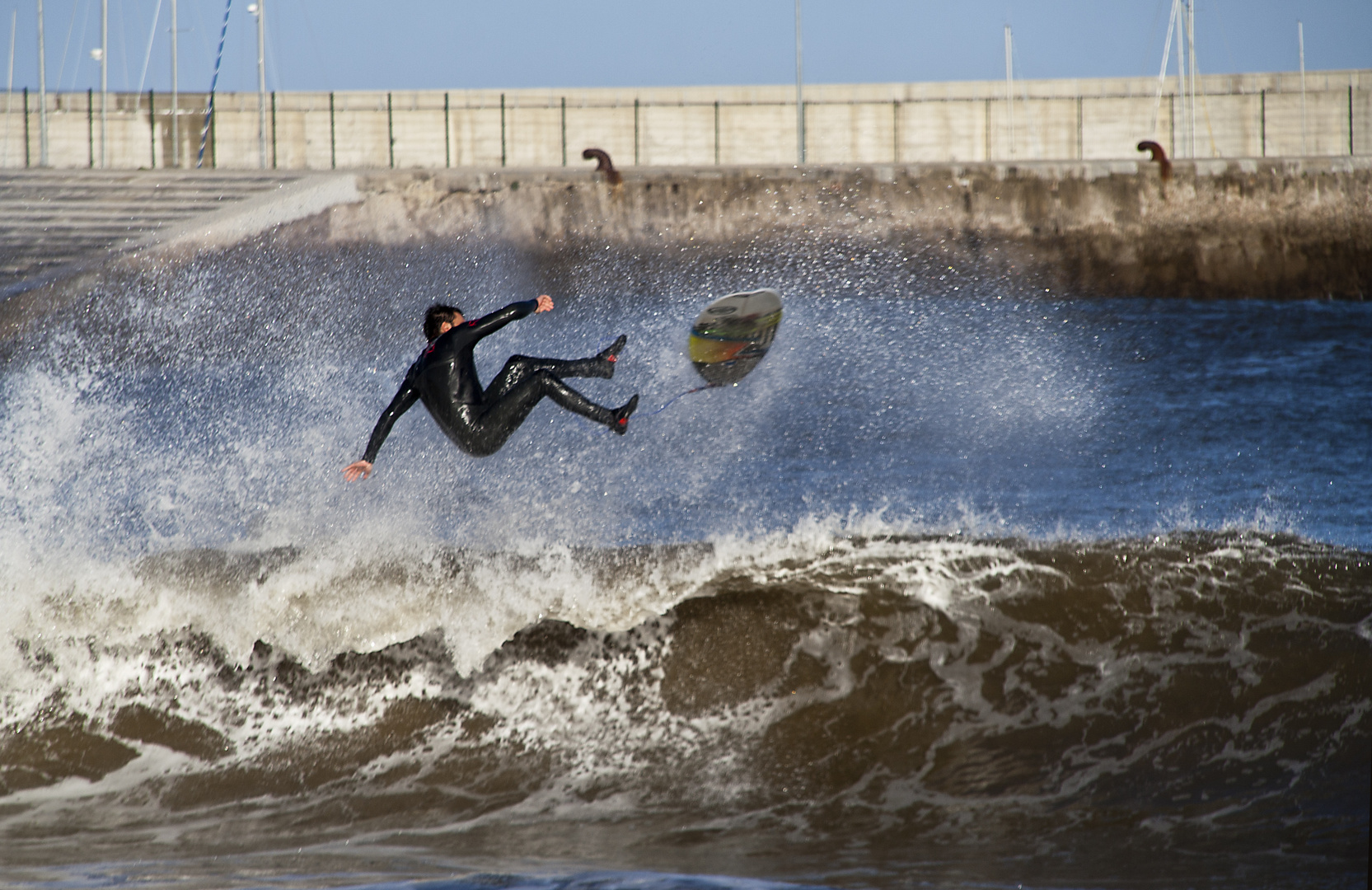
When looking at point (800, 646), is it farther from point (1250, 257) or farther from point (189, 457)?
point (1250, 257)

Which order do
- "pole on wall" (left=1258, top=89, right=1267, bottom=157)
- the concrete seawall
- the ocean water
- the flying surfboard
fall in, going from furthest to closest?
1. "pole on wall" (left=1258, top=89, right=1267, bottom=157)
2. the concrete seawall
3. the flying surfboard
4. the ocean water

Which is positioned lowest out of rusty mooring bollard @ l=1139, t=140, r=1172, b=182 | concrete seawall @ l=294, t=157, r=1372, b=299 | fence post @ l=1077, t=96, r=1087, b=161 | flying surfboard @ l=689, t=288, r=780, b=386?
flying surfboard @ l=689, t=288, r=780, b=386

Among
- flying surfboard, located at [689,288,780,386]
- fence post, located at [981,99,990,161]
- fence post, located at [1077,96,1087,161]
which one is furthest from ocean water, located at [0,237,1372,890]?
fence post, located at [1077,96,1087,161]

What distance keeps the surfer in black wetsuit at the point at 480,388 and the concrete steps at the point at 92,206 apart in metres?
12.1

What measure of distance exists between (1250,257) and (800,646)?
15.8 meters

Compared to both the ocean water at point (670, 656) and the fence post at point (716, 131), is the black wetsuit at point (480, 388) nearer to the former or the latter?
the ocean water at point (670, 656)

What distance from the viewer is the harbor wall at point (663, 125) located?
2477 centimetres

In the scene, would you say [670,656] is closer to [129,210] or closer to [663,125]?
[129,210]

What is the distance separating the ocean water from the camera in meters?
4.88

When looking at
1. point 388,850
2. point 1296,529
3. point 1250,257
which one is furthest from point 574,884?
point 1250,257

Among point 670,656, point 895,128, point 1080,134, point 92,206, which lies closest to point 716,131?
point 895,128

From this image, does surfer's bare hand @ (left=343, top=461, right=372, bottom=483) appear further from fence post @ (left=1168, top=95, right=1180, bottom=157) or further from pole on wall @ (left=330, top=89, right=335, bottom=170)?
fence post @ (left=1168, top=95, right=1180, bottom=157)

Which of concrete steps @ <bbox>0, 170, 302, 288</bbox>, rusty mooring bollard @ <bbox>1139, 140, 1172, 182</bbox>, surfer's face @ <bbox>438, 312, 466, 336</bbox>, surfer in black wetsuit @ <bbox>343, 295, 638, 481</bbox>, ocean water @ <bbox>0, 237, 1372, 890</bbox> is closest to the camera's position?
ocean water @ <bbox>0, 237, 1372, 890</bbox>

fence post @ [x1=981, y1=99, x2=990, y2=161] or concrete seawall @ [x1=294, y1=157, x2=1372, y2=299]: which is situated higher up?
fence post @ [x1=981, y1=99, x2=990, y2=161]
